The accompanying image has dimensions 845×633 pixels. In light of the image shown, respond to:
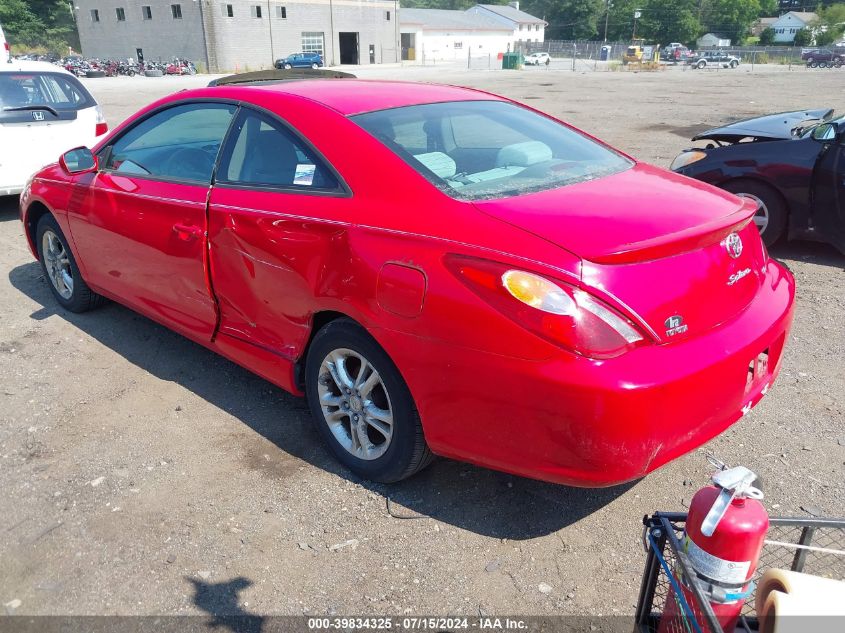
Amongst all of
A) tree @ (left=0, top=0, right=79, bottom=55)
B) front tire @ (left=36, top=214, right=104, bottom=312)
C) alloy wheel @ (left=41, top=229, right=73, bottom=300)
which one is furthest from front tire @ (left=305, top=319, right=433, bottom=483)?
tree @ (left=0, top=0, right=79, bottom=55)

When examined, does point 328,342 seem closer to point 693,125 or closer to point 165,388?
point 165,388

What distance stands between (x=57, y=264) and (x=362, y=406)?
128 inches

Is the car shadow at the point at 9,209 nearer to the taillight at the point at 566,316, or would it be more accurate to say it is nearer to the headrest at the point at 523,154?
the headrest at the point at 523,154

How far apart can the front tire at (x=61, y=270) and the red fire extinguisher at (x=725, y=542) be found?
4.31m

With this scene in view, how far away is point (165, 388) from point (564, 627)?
8.62 ft

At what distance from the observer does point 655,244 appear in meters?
2.38

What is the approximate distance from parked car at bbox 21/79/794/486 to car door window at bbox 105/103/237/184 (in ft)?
0.07

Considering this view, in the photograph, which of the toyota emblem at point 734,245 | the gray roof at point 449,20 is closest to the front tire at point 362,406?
the toyota emblem at point 734,245

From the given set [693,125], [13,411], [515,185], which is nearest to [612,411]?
[515,185]

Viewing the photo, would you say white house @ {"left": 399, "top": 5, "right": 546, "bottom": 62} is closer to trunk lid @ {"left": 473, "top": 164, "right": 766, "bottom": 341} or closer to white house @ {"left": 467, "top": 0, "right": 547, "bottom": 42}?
white house @ {"left": 467, "top": 0, "right": 547, "bottom": 42}

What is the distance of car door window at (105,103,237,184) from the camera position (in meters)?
3.62

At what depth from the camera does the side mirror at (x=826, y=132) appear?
556cm

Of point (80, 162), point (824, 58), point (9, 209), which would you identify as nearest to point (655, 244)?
point (80, 162)

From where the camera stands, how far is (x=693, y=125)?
15461mm
